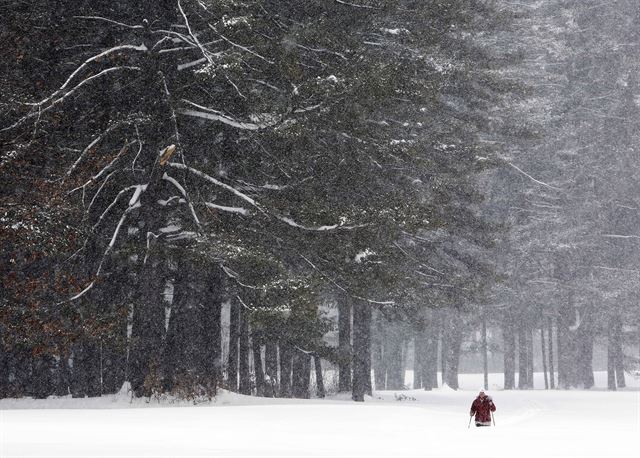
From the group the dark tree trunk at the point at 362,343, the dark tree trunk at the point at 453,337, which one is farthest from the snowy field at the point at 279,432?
the dark tree trunk at the point at 453,337

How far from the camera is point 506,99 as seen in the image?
1411 inches

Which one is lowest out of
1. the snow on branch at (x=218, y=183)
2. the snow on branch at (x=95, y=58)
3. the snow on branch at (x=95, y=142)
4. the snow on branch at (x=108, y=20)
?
the snow on branch at (x=218, y=183)

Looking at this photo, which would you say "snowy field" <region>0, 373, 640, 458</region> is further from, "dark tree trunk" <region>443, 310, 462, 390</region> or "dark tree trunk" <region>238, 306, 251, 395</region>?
"dark tree trunk" <region>443, 310, 462, 390</region>

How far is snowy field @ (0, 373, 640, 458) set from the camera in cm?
1224

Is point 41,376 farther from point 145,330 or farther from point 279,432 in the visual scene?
point 279,432

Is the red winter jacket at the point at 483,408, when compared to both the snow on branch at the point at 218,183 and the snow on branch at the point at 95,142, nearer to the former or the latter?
the snow on branch at the point at 218,183

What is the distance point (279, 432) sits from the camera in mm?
15516

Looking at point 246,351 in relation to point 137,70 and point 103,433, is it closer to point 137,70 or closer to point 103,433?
point 137,70

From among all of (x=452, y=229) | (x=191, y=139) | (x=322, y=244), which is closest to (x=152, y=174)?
(x=191, y=139)

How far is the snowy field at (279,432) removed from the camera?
12242 mm

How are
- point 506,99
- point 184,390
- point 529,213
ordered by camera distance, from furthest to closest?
point 529,213 < point 506,99 < point 184,390

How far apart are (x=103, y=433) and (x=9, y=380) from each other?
1123cm

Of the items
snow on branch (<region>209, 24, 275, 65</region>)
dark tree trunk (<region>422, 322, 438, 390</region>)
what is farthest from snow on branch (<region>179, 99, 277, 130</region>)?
dark tree trunk (<region>422, 322, 438, 390</region>)

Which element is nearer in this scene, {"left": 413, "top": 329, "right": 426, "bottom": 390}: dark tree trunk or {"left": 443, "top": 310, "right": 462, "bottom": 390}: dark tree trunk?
{"left": 443, "top": 310, "right": 462, "bottom": 390}: dark tree trunk
